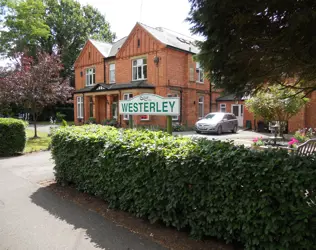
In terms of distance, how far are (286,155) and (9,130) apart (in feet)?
34.9

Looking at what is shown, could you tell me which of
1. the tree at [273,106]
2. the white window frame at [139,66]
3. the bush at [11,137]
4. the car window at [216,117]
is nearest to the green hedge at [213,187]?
the bush at [11,137]

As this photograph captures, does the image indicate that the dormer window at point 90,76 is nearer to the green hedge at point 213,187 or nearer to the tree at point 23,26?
the tree at point 23,26

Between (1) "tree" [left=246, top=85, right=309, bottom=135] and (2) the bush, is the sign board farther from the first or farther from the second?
(1) "tree" [left=246, top=85, right=309, bottom=135]

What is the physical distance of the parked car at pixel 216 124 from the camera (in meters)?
17.9

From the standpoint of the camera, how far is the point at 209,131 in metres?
18.0

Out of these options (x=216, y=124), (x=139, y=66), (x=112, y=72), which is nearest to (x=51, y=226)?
(x=216, y=124)

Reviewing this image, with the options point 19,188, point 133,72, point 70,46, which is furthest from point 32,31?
point 19,188

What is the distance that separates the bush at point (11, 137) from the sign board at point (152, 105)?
6209mm

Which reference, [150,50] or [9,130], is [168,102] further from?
[150,50]

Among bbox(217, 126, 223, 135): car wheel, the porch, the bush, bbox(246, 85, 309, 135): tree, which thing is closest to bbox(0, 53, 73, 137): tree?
the bush

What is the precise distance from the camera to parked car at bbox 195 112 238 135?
58.6 ft

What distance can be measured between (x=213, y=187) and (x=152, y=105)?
3.08 meters

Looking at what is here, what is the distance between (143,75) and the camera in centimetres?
2258

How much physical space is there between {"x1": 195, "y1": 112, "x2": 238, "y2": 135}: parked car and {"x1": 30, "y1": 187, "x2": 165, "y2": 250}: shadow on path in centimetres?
1392
